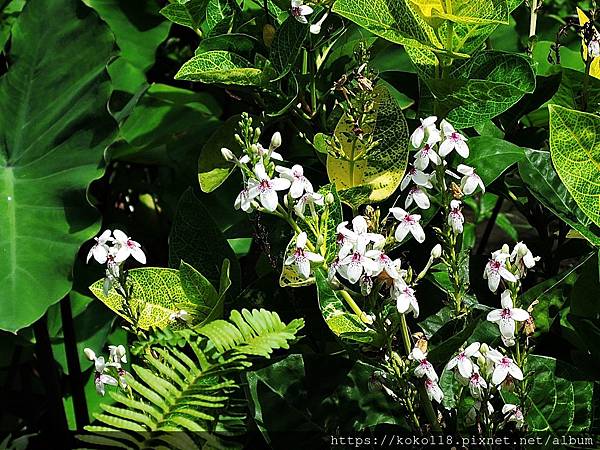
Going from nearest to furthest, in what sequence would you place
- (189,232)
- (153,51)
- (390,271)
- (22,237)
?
(390,271)
(189,232)
(22,237)
(153,51)

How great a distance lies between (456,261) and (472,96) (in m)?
0.18

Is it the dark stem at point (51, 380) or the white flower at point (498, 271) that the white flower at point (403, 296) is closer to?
the white flower at point (498, 271)

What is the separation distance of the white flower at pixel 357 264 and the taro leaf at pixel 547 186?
241mm

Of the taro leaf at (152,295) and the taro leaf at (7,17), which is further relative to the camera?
the taro leaf at (7,17)

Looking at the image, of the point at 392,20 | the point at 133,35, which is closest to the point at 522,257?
the point at 392,20

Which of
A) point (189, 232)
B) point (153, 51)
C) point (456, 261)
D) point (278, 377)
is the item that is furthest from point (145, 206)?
point (456, 261)

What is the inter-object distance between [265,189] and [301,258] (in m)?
0.06

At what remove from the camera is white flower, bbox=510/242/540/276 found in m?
0.64

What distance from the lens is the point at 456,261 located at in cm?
68

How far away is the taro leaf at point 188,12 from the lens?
2.87 feet

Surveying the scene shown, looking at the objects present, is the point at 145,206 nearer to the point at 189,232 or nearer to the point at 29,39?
the point at 29,39

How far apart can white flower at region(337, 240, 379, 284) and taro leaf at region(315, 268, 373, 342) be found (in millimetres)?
64

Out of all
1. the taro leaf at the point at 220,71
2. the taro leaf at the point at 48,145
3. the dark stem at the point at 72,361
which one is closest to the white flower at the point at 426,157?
the taro leaf at the point at 220,71

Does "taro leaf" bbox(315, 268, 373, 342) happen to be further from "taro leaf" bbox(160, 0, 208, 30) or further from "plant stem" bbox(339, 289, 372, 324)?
"taro leaf" bbox(160, 0, 208, 30)
